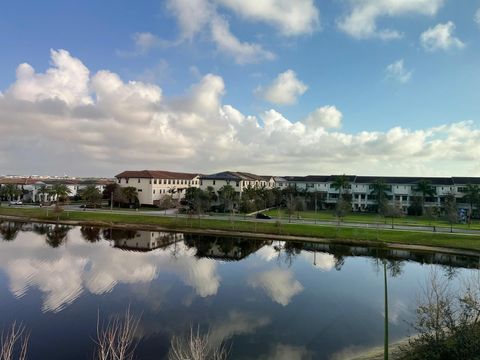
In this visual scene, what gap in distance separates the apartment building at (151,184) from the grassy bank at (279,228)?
17988 mm

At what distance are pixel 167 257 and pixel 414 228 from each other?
38.3 metres

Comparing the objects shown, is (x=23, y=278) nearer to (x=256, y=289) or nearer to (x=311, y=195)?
(x=256, y=289)

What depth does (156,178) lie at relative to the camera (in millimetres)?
83250

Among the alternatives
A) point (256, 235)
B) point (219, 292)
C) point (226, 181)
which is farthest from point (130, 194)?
point (219, 292)

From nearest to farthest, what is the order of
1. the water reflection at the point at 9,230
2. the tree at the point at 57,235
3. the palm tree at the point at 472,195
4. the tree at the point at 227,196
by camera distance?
the tree at the point at 57,235, the water reflection at the point at 9,230, the palm tree at the point at 472,195, the tree at the point at 227,196

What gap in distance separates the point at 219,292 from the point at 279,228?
26410 millimetres

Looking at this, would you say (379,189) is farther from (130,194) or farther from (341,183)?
(130,194)

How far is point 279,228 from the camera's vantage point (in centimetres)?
5106

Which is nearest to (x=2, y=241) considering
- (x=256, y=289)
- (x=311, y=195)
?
(x=256, y=289)

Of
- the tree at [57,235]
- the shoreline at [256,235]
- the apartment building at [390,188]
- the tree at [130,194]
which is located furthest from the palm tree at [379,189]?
the tree at [57,235]

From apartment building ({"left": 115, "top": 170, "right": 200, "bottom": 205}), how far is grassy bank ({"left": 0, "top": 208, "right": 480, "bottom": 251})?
17988mm

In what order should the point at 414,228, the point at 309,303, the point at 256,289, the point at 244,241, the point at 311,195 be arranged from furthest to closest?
the point at 311,195 → the point at 414,228 → the point at 244,241 → the point at 256,289 → the point at 309,303

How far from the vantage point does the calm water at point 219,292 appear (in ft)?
58.9

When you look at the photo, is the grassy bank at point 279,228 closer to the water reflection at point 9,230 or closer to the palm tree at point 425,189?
the water reflection at point 9,230
